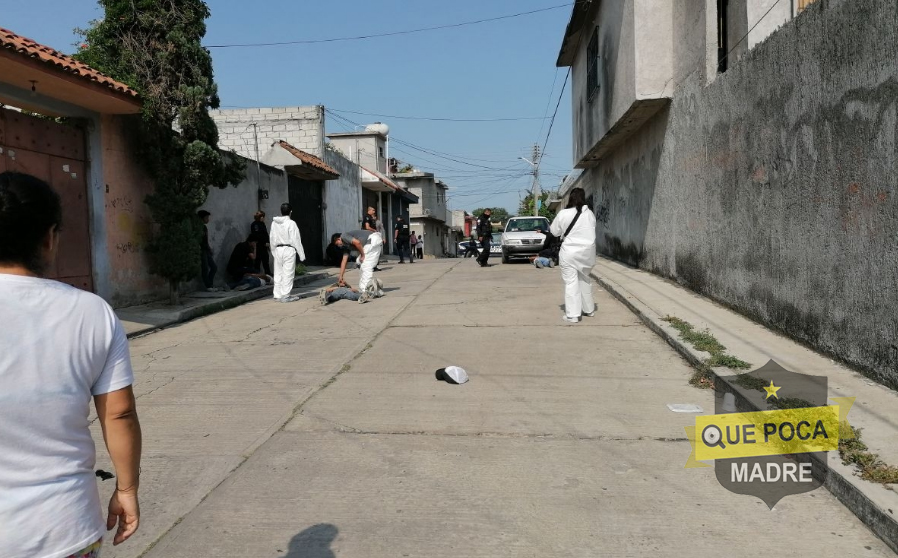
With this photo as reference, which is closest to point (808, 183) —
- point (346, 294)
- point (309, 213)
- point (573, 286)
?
point (573, 286)

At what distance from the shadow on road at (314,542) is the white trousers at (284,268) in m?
9.57

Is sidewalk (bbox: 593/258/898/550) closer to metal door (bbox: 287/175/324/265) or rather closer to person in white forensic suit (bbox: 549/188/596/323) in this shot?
person in white forensic suit (bbox: 549/188/596/323)

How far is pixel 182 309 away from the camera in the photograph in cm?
1105

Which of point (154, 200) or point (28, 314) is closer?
point (28, 314)

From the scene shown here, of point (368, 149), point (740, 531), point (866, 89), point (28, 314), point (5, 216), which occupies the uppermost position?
point (368, 149)

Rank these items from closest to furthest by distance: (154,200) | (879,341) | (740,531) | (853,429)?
(740,531), (853,429), (879,341), (154,200)

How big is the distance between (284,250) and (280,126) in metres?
12.1

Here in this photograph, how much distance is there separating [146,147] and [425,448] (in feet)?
29.3

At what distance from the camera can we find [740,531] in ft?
10.6

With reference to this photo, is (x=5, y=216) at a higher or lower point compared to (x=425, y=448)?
higher

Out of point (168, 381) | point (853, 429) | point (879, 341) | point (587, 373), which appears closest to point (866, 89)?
point (879, 341)

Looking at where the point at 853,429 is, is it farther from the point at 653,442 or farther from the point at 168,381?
the point at 168,381

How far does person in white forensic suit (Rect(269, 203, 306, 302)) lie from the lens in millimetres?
12477

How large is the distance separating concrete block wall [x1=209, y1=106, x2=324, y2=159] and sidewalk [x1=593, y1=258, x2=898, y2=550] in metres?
14.1
